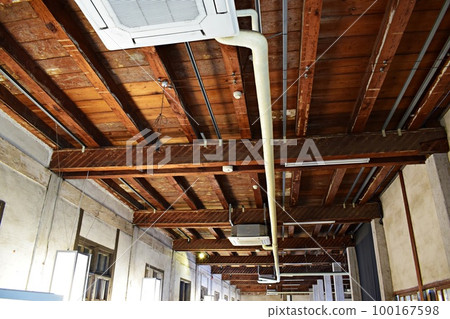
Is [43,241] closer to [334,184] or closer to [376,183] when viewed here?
[334,184]

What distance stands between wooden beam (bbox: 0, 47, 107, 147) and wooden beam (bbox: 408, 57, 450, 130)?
3.22 metres

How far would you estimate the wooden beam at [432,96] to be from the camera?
8.67 feet

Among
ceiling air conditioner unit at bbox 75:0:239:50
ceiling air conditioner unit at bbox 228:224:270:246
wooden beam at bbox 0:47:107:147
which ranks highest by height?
wooden beam at bbox 0:47:107:147

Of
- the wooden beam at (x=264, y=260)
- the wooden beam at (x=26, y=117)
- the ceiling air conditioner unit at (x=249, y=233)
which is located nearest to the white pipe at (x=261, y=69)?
the wooden beam at (x=26, y=117)

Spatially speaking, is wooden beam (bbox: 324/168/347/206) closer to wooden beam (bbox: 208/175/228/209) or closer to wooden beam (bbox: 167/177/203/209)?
wooden beam (bbox: 208/175/228/209)

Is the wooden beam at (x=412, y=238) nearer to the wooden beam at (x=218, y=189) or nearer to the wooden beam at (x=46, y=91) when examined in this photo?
the wooden beam at (x=218, y=189)

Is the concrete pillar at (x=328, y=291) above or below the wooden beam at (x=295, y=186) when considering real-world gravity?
below

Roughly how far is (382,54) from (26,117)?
3.19m

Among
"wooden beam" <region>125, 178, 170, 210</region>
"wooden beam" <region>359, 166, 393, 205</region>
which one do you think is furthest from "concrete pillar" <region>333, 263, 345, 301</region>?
"wooden beam" <region>125, 178, 170, 210</region>

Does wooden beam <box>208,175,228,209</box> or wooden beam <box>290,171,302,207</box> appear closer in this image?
wooden beam <box>290,171,302,207</box>

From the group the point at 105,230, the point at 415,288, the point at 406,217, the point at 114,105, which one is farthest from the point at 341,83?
the point at 105,230

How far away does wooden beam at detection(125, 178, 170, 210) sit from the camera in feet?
15.9

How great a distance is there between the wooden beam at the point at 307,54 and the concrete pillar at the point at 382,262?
3.00 metres

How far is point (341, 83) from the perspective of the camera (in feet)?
9.43
